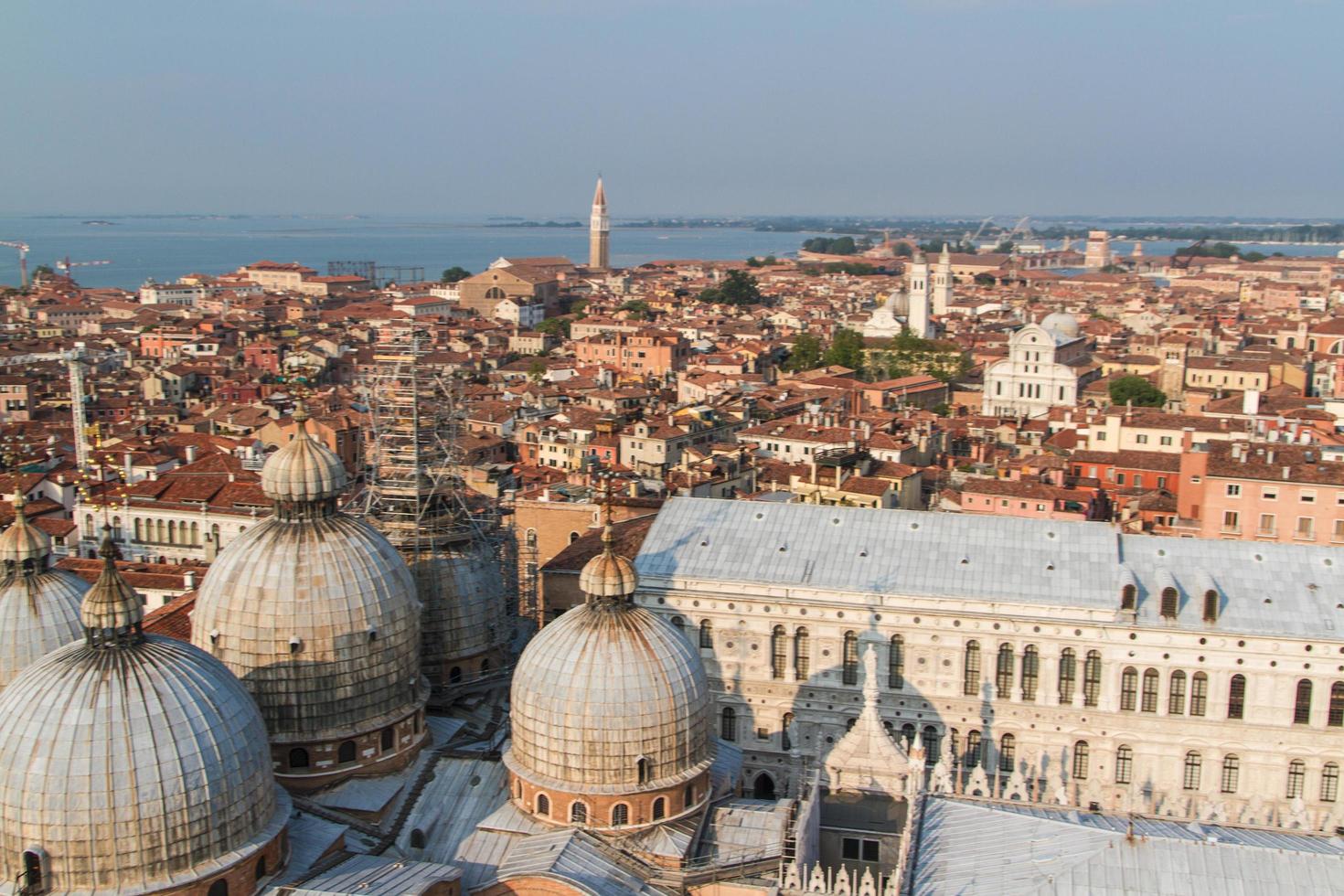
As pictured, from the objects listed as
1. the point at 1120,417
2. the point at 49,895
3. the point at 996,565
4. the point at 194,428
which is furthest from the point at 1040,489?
the point at 194,428

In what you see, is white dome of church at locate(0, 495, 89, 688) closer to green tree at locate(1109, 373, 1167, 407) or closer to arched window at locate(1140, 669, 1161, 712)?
arched window at locate(1140, 669, 1161, 712)

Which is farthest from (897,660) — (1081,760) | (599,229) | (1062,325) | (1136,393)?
(599,229)

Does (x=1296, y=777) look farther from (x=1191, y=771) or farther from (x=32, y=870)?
(x=32, y=870)

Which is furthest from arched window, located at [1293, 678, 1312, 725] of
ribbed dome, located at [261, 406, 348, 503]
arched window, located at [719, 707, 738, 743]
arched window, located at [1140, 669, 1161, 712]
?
ribbed dome, located at [261, 406, 348, 503]

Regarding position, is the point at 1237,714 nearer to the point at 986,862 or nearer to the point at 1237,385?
the point at 986,862

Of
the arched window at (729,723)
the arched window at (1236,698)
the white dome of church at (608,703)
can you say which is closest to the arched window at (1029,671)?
the arched window at (1236,698)

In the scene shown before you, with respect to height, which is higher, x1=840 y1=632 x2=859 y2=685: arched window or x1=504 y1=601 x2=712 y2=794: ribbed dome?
x1=504 y1=601 x2=712 y2=794: ribbed dome
